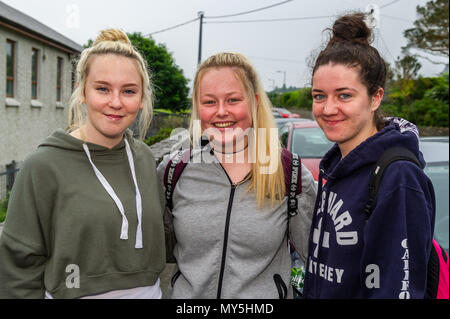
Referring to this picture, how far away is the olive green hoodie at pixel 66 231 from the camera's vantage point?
1.82 m

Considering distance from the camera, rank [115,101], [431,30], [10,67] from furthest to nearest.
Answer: [431,30] → [10,67] → [115,101]

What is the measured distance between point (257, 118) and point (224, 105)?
0.82 ft

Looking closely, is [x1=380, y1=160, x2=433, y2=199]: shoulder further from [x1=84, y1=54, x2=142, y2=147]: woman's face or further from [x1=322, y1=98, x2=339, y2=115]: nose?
[x1=84, y1=54, x2=142, y2=147]: woman's face

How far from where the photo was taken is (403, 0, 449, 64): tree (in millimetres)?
26844

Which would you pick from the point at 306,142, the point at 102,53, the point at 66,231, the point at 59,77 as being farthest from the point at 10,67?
the point at 66,231

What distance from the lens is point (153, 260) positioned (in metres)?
2.12

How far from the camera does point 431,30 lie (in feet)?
89.7

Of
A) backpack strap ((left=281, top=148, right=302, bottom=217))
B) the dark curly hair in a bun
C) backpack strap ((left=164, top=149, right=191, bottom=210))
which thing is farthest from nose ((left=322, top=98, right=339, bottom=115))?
backpack strap ((left=164, top=149, right=191, bottom=210))

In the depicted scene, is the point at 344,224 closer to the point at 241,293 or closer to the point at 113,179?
the point at 241,293

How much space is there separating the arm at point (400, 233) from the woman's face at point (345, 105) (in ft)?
1.13

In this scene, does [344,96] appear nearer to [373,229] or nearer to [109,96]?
[373,229]

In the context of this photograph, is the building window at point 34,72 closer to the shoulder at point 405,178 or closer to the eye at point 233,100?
the eye at point 233,100

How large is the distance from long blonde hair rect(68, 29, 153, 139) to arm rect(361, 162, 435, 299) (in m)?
1.39

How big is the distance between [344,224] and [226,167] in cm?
79
